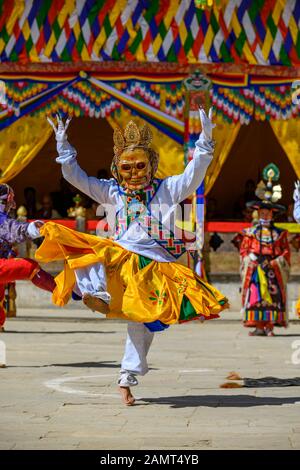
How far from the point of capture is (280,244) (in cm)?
1573

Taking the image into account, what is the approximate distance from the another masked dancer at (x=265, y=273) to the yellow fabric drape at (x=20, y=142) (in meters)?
4.99

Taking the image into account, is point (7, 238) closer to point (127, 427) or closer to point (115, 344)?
point (115, 344)

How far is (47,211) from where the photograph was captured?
21281mm

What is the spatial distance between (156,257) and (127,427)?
5.52 ft

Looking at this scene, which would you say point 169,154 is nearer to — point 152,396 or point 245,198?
point 245,198

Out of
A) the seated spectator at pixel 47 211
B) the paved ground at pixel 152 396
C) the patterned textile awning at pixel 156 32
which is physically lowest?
the paved ground at pixel 152 396

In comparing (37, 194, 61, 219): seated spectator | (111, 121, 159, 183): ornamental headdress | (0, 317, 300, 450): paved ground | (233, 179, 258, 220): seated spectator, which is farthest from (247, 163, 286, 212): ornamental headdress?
(111, 121, 159, 183): ornamental headdress

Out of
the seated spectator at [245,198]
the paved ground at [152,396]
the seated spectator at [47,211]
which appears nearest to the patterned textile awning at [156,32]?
the seated spectator at [47,211]

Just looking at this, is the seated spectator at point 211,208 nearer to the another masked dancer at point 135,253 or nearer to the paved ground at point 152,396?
the paved ground at point 152,396

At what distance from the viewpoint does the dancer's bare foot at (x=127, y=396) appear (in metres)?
9.29

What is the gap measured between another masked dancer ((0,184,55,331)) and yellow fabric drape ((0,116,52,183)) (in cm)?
749

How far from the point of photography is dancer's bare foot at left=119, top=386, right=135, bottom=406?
929 cm
